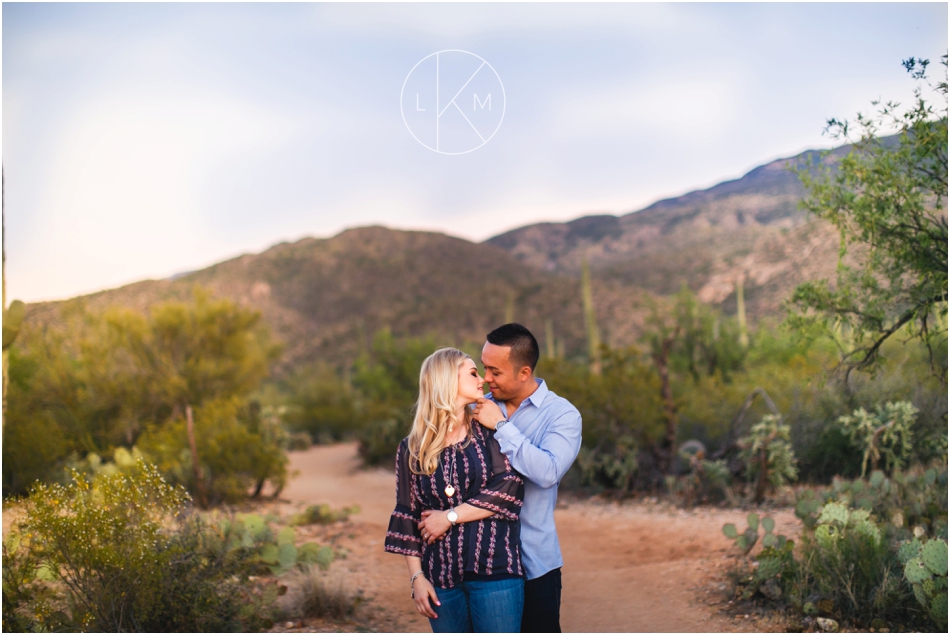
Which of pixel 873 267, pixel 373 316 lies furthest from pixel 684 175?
pixel 373 316

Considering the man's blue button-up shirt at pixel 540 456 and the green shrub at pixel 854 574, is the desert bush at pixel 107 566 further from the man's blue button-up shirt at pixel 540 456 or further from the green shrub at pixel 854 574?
the green shrub at pixel 854 574

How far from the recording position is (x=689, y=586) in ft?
19.9

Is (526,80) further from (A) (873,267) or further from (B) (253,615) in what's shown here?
(B) (253,615)

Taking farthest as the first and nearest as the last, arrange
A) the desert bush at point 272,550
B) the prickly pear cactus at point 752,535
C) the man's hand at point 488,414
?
the desert bush at point 272,550 < the prickly pear cactus at point 752,535 < the man's hand at point 488,414

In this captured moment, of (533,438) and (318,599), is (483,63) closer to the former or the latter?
(533,438)

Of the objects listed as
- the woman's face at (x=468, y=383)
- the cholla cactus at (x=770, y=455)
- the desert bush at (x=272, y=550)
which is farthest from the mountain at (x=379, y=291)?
the woman's face at (x=468, y=383)

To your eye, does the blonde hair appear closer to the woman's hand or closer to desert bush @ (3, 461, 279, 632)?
the woman's hand

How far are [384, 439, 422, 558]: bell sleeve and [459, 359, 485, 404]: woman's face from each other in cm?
28

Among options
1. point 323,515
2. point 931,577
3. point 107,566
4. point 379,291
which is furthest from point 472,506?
point 379,291

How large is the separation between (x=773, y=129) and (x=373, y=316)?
33661 millimetres

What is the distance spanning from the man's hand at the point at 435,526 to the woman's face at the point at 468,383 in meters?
0.42

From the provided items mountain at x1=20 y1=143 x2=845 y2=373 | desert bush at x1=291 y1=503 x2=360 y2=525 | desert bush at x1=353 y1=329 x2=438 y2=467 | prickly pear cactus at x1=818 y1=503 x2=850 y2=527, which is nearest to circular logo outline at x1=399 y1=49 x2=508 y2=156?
prickly pear cactus at x1=818 y1=503 x2=850 y2=527

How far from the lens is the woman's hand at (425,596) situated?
2648 mm

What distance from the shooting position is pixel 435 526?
266 centimetres
